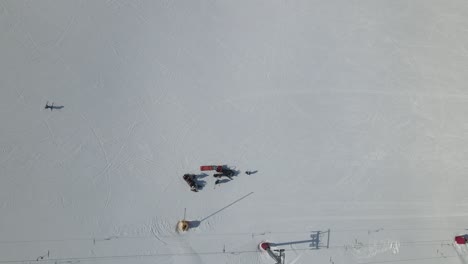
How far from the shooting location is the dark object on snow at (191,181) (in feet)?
27.1

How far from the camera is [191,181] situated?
8.27 meters

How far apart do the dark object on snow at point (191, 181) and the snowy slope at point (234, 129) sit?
0.61 feet

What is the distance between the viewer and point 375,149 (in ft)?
29.9

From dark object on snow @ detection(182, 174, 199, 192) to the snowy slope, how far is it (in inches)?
7.4

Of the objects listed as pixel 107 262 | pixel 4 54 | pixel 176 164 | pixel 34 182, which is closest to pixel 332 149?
pixel 176 164

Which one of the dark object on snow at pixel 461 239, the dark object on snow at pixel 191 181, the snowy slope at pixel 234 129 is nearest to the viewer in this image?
the snowy slope at pixel 234 129

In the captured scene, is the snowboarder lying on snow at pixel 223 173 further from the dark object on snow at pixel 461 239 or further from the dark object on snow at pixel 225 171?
the dark object on snow at pixel 461 239

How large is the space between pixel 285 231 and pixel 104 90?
514 centimetres

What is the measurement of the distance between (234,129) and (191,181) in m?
1.53

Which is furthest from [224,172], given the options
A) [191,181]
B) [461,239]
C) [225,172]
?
[461,239]

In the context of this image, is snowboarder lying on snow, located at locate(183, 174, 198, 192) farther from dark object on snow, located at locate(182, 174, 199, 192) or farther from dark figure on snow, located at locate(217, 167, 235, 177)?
dark figure on snow, located at locate(217, 167, 235, 177)

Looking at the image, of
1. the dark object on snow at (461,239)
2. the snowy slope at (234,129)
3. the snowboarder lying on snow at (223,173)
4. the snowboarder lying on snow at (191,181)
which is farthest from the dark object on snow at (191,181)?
the dark object on snow at (461,239)

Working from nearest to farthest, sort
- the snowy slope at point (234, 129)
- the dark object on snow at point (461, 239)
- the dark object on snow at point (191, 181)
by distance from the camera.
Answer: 1. the snowy slope at point (234, 129)
2. the dark object on snow at point (191, 181)
3. the dark object on snow at point (461, 239)

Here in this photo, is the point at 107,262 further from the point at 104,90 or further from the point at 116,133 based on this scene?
the point at 104,90
